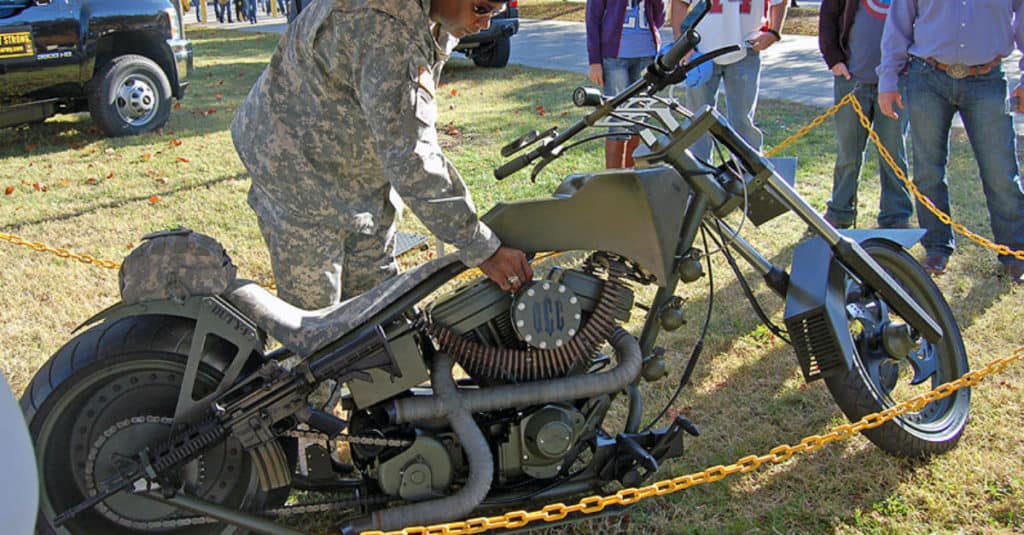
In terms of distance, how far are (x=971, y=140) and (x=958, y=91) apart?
334 millimetres

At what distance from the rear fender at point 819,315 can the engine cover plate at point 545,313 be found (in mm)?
870

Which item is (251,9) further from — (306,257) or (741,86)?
(306,257)

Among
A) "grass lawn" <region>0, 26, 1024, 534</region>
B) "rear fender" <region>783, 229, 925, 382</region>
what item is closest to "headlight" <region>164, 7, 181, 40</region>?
"grass lawn" <region>0, 26, 1024, 534</region>

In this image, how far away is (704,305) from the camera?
4723 millimetres

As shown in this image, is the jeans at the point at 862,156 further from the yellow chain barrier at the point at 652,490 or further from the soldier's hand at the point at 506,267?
the soldier's hand at the point at 506,267

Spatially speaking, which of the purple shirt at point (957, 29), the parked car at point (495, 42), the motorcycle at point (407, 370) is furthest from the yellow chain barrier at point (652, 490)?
the parked car at point (495, 42)

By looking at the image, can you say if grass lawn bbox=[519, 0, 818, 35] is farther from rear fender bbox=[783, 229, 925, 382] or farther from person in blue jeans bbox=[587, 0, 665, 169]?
rear fender bbox=[783, 229, 925, 382]

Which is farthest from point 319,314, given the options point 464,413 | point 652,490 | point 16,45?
point 16,45

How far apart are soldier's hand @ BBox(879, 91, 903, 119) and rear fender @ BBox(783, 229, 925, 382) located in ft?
7.05

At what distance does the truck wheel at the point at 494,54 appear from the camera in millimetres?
12875

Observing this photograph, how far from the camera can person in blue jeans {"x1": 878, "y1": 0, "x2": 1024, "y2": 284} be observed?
4.39 metres

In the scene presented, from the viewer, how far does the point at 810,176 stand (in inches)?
268

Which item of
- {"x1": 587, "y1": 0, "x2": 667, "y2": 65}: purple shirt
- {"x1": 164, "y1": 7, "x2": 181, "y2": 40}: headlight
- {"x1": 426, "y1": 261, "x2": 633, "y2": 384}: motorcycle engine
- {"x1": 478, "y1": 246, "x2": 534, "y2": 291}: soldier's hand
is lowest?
{"x1": 426, "y1": 261, "x2": 633, "y2": 384}: motorcycle engine

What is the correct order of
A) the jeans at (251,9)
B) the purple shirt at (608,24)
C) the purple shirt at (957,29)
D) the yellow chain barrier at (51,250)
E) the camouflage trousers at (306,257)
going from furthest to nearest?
1. the jeans at (251,9)
2. the purple shirt at (608,24)
3. the purple shirt at (957,29)
4. the yellow chain barrier at (51,250)
5. the camouflage trousers at (306,257)
